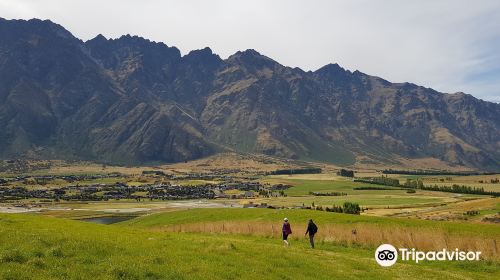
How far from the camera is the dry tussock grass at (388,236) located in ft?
143

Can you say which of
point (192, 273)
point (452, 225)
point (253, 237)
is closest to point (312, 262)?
point (192, 273)

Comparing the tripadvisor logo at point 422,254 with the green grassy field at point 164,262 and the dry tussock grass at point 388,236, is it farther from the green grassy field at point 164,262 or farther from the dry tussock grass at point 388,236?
the green grassy field at point 164,262

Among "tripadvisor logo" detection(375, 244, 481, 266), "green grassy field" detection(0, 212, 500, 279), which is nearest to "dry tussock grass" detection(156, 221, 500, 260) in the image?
"tripadvisor logo" detection(375, 244, 481, 266)

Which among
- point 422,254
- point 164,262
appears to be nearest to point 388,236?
point 422,254

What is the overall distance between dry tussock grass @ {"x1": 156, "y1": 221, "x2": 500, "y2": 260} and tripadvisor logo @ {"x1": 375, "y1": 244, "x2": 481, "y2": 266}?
803mm

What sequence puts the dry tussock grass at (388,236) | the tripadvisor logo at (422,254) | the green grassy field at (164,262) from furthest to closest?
Answer: the dry tussock grass at (388,236) < the tripadvisor logo at (422,254) < the green grassy field at (164,262)

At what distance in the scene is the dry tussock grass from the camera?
4344cm

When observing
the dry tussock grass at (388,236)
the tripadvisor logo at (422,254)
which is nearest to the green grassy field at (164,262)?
the tripadvisor logo at (422,254)

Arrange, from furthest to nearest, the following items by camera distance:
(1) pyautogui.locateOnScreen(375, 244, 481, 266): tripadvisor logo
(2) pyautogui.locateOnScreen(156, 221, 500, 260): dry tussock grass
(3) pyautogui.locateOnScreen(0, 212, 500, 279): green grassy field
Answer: (2) pyautogui.locateOnScreen(156, 221, 500, 260): dry tussock grass, (1) pyautogui.locateOnScreen(375, 244, 481, 266): tripadvisor logo, (3) pyautogui.locateOnScreen(0, 212, 500, 279): green grassy field

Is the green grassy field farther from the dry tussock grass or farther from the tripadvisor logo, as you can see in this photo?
the dry tussock grass

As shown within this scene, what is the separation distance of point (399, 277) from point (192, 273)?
14677mm

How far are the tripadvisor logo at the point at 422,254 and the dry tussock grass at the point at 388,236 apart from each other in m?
→ 0.80

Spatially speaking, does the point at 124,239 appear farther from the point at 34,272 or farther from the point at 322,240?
the point at 322,240

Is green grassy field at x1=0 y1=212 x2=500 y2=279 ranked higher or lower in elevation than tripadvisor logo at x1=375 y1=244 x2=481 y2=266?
higher
